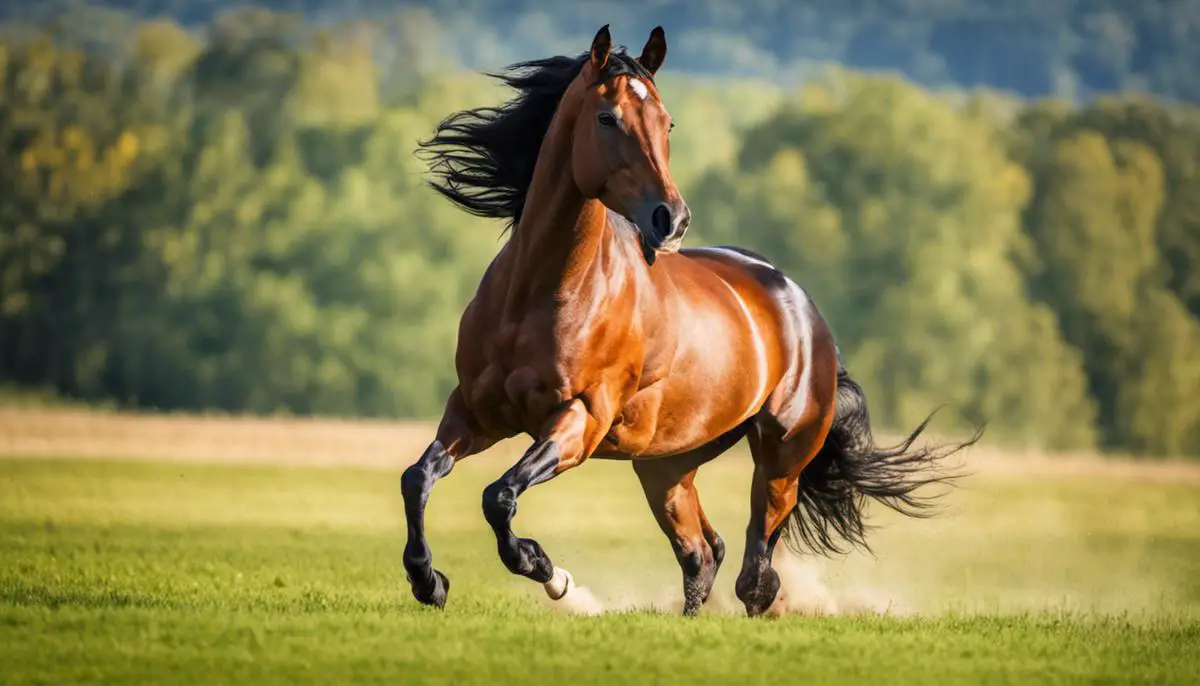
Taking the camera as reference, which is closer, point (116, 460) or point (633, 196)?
point (633, 196)

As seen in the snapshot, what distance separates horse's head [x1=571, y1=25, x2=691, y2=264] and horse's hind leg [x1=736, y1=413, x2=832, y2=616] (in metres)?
2.73

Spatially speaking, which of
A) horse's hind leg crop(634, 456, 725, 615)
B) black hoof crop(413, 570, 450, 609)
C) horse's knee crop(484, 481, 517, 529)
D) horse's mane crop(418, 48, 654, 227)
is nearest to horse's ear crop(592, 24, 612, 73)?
horse's mane crop(418, 48, 654, 227)

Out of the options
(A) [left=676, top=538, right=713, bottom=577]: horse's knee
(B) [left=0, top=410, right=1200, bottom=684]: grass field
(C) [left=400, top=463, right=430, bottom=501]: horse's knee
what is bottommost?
(B) [left=0, top=410, right=1200, bottom=684]: grass field

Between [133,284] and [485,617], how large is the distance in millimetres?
55174

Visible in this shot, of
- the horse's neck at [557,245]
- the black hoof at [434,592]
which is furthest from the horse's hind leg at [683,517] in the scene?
the horse's neck at [557,245]

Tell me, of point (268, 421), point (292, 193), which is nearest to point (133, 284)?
point (292, 193)

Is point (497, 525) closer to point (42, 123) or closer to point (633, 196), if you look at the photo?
point (633, 196)

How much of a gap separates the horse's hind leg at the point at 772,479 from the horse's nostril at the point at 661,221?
9.31 ft

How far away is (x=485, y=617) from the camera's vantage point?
840 centimetres

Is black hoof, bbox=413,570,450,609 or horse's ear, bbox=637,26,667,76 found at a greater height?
horse's ear, bbox=637,26,667,76

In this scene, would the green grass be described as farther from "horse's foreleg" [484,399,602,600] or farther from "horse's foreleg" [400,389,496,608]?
"horse's foreleg" [484,399,602,600]

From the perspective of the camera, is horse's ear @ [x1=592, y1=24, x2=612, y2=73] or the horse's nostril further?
horse's ear @ [x1=592, y1=24, x2=612, y2=73]

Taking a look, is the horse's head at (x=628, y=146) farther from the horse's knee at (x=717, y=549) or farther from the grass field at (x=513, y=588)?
the horse's knee at (x=717, y=549)

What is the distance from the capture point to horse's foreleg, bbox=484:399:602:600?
8016 millimetres
